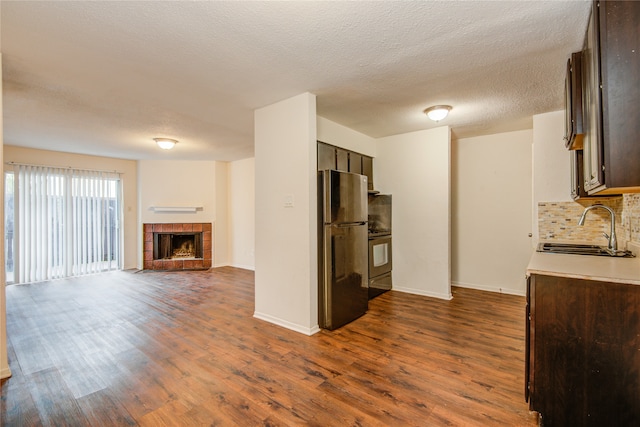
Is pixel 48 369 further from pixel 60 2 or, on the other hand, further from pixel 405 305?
pixel 405 305

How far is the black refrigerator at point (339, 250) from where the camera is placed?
313 cm

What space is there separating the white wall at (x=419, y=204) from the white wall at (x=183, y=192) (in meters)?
4.08

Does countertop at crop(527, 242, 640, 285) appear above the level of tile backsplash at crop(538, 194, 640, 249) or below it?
below

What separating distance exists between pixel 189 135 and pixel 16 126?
2186 mm

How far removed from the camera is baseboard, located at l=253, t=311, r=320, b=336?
10.0ft

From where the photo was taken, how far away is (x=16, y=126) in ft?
13.3

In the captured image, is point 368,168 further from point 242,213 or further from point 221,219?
point 221,219

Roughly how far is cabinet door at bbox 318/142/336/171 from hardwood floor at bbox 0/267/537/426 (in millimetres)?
1885

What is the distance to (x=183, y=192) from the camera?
6902 millimetres

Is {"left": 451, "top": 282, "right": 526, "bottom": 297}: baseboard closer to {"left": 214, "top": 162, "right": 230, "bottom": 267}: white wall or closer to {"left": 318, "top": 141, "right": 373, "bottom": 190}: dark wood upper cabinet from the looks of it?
{"left": 318, "top": 141, "right": 373, "bottom": 190}: dark wood upper cabinet

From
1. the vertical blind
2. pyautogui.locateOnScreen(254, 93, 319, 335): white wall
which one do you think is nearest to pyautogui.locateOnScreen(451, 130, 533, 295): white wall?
pyautogui.locateOnScreen(254, 93, 319, 335): white wall

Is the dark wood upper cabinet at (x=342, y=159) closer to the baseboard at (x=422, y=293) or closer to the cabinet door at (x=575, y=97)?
the baseboard at (x=422, y=293)

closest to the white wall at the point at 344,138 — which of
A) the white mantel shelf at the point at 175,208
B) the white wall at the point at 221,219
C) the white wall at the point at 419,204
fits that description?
the white wall at the point at 419,204

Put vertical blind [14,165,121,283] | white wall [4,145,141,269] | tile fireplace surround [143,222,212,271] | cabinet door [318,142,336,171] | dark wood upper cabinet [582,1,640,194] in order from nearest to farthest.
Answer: dark wood upper cabinet [582,1,640,194] → cabinet door [318,142,336,171] → vertical blind [14,165,121,283] → white wall [4,145,141,269] → tile fireplace surround [143,222,212,271]
